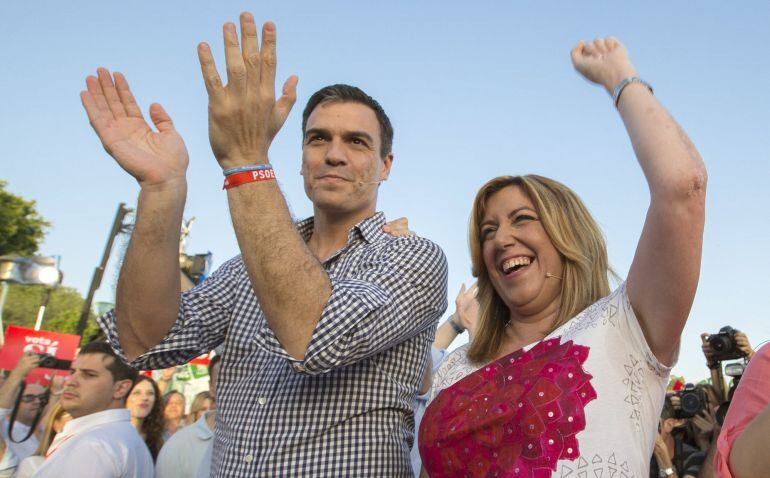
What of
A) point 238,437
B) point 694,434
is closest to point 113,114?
point 238,437

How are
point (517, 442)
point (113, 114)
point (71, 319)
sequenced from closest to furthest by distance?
point (517, 442) < point (113, 114) < point (71, 319)

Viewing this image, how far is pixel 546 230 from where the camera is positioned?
8.38 feet

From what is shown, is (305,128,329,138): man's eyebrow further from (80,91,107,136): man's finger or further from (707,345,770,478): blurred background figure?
(707,345,770,478): blurred background figure

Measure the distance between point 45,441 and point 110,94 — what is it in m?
4.84

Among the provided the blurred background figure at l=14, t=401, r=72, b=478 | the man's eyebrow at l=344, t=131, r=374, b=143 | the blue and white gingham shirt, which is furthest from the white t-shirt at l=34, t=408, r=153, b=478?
the man's eyebrow at l=344, t=131, r=374, b=143

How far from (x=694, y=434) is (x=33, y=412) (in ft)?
21.9

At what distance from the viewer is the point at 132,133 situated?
2.26 m

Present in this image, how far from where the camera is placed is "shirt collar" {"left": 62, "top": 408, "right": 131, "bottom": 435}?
4.45m

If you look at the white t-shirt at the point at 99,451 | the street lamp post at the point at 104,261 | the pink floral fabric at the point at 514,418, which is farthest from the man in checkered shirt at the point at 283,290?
the street lamp post at the point at 104,261

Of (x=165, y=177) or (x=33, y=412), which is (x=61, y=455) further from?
(x=33, y=412)

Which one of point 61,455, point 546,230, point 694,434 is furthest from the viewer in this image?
point 694,434

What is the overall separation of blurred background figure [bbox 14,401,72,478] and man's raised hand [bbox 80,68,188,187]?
400cm

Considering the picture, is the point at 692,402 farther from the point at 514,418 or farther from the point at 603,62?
the point at 603,62

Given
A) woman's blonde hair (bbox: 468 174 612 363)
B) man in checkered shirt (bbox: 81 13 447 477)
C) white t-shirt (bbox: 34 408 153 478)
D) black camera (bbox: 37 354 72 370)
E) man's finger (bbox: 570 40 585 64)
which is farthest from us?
black camera (bbox: 37 354 72 370)
